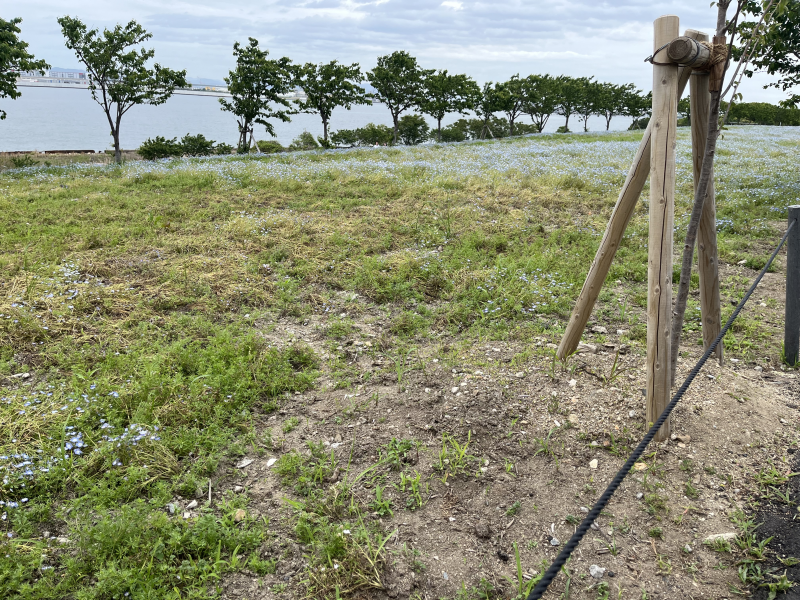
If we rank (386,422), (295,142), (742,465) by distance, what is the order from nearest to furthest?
1. (742,465)
2. (386,422)
3. (295,142)

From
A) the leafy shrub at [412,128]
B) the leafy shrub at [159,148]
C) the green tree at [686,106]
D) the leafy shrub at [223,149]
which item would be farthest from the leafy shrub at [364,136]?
the green tree at [686,106]

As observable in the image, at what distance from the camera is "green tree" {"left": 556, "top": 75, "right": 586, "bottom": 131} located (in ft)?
158

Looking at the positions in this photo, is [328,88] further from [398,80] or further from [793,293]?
[793,293]

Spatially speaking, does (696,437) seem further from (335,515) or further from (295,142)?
(295,142)

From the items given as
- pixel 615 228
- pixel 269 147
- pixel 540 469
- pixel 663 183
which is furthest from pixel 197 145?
pixel 540 469

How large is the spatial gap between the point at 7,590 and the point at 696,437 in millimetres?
4519

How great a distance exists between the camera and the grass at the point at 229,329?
2947 millimetres

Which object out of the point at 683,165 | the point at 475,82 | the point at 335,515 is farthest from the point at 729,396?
the point at 475,82

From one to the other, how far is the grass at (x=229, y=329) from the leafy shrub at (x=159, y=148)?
13.9 metres

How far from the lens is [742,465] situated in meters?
3.46

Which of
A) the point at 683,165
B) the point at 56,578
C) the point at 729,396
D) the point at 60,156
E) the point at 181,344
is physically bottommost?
the point at 56,578

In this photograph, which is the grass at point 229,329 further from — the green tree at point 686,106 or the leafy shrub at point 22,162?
the leafy shrub at point 22,162

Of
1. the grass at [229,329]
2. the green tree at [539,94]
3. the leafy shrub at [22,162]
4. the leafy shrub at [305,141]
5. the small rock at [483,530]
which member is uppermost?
the green tree at [539,94]

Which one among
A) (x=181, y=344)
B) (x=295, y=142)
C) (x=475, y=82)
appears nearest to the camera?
(x=181, y=344)
